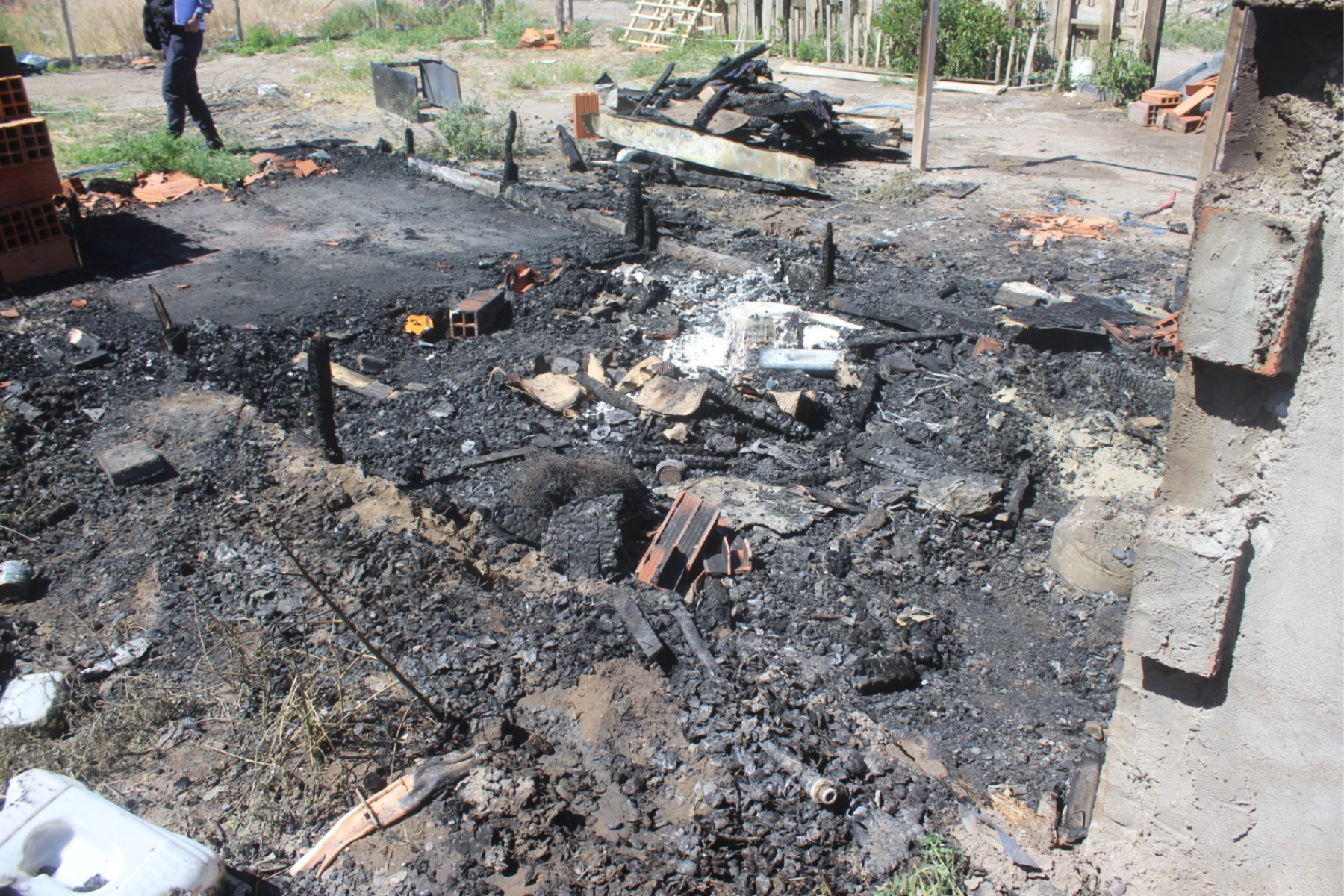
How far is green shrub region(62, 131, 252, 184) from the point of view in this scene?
1185 cm

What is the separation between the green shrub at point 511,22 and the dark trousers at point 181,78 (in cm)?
1106

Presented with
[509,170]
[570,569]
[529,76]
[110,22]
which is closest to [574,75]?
[529,76]

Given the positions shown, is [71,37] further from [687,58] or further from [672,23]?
[672,23]

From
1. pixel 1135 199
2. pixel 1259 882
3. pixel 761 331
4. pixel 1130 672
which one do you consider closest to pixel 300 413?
pixel 761 331

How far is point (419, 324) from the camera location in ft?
25.7

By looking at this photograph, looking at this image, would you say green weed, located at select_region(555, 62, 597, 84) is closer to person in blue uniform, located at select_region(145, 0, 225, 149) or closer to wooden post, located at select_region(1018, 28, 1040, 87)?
person in blue uniform, located at select_region(145, 0, 225, 149)

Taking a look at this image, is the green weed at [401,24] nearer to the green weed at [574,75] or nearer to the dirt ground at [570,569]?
the green weed at [574,75]

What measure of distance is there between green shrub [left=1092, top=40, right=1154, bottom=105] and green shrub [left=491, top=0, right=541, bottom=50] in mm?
13508

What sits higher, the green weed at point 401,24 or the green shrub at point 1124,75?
the green weed at point 401,24

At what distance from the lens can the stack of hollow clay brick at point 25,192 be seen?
8031 millimetres

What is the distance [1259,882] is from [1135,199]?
34.4 ft

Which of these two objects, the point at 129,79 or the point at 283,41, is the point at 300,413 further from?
the point at 283,41

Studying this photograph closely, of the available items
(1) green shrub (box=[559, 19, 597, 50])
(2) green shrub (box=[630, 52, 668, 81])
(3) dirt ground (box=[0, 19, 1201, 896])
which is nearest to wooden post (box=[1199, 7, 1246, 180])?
(3) dirt ground (box=[0, 19, 1201, 896])

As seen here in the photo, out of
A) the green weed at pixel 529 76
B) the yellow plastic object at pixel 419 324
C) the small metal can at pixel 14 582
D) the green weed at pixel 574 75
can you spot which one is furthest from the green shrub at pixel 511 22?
the small metal can at pixel 14 582
